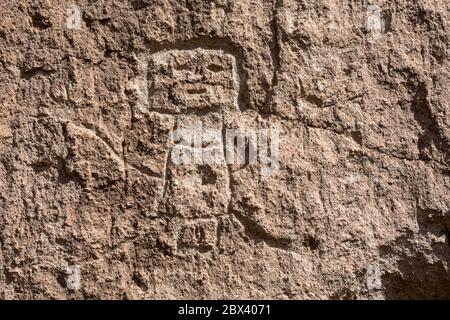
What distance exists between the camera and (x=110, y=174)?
1882 millimetres

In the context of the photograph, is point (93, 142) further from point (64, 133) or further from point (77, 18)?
point (77, 18)

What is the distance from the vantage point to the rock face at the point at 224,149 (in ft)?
6.15

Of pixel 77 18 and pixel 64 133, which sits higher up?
pixel 77 18

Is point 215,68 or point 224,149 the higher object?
point 215,68

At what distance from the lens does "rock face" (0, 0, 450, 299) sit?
1.87 m

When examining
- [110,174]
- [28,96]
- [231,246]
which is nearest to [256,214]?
[231,246]

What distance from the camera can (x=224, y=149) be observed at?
1.91m

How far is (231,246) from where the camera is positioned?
6.22 ft
